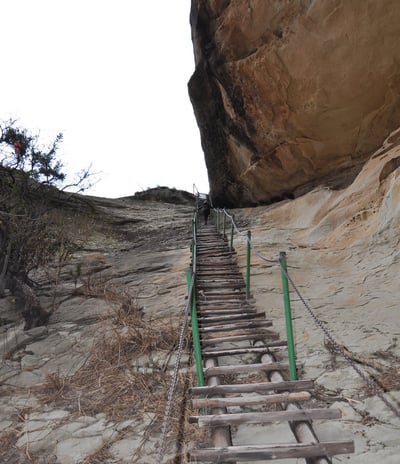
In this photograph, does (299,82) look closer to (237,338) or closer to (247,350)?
(237,338)

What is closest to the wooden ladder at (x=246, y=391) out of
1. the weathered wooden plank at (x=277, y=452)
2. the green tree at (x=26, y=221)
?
the weathered wooden plank at (x=277, y=452)

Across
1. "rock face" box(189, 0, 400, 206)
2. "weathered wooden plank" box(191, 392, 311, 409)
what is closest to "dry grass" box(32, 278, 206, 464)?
"weathered wooden plank" box(191, 392, 311, 409)

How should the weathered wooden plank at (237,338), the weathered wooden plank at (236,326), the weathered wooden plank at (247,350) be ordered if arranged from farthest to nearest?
1. the weathered wooden plank at (236,326)
2. the weathered wooden plank at (237,338)
3. the weathered wooden plank at (247,350)

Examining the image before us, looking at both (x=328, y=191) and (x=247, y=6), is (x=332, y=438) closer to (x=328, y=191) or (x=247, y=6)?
(x=328, y=191)

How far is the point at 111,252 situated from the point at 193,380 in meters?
6.88

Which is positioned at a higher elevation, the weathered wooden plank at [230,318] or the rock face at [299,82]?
the rock face at [299,82]

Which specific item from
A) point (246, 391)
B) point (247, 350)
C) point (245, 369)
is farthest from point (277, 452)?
point (247, 350)

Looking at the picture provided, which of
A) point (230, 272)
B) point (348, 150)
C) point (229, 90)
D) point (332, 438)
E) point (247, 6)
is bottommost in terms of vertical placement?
point (332, 438)

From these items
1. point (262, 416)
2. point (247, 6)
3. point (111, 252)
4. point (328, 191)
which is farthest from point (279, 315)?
point (247, 6)

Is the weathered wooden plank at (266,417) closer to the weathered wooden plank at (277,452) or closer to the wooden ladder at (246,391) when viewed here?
the wooden ladder at (246,391)

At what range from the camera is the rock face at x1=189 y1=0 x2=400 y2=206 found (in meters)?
8.08

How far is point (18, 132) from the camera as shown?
9789mm

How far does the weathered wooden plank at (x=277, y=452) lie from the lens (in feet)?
8.13

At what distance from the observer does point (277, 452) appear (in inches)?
98.7
